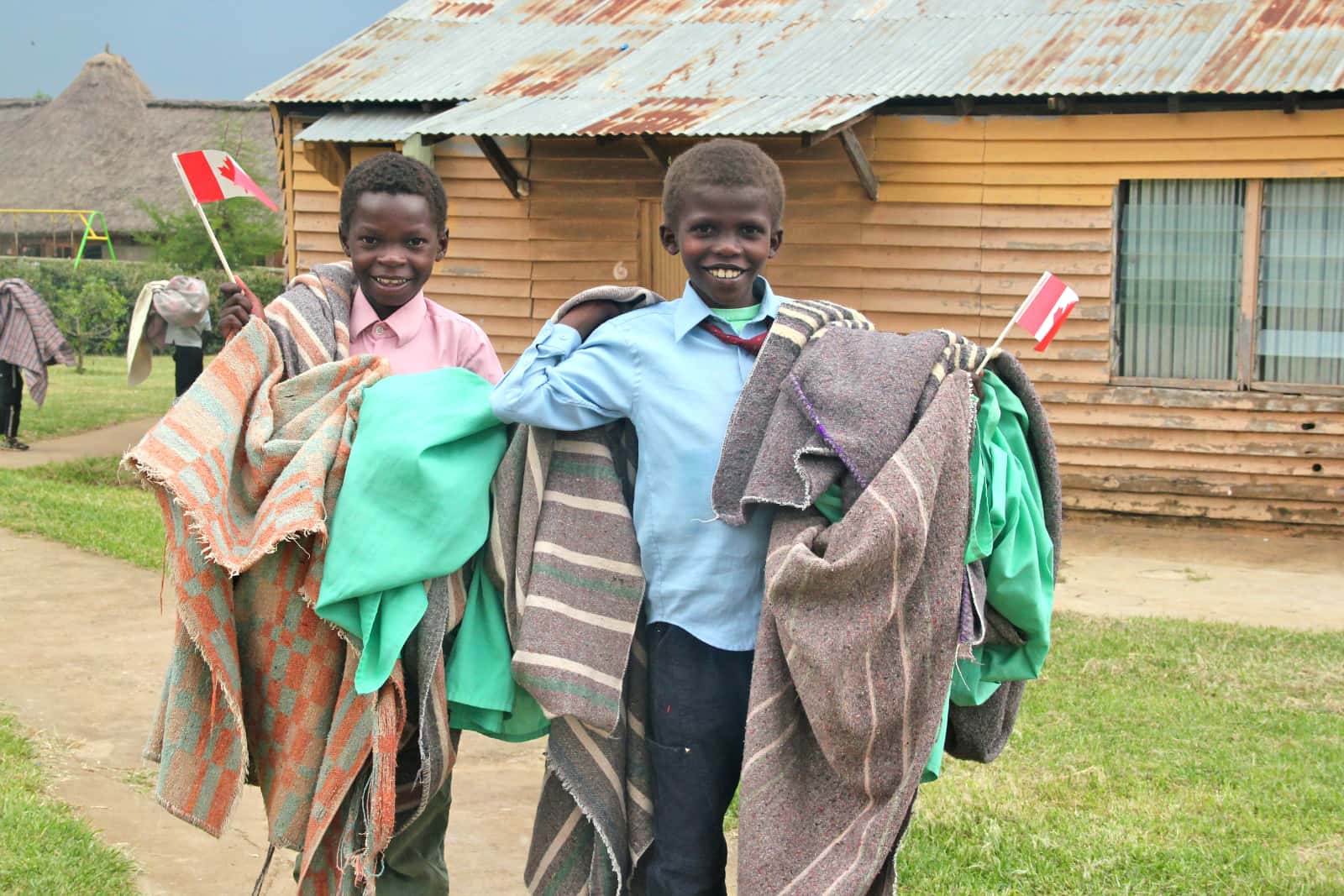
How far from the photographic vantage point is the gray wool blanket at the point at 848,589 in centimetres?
208

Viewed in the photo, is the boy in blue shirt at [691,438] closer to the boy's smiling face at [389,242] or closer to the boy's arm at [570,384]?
the boy's arm at [570,384]

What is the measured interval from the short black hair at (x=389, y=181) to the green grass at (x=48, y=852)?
5.91ft

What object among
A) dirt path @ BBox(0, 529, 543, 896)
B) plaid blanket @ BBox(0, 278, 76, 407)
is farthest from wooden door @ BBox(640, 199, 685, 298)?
plaid blanket @ BBox(0, 278, 76, 407)

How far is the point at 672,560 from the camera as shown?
2398 millimetres

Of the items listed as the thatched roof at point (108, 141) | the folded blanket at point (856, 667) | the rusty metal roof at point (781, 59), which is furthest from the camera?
the thatched roof at point (108, 141)

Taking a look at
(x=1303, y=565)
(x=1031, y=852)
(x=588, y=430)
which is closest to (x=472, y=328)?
(x=588, y=430)

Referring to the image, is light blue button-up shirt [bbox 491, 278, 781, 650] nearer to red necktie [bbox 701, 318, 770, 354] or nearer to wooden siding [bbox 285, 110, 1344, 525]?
red necktie [bbox 701, 318, 770, 354]

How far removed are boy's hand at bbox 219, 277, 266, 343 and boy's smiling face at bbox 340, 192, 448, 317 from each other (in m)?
0.21

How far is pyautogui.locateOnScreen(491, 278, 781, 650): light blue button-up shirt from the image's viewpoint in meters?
Answer: 2.35

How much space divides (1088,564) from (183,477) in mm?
6546

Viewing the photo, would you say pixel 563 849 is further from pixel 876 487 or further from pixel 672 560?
pixel 876 487

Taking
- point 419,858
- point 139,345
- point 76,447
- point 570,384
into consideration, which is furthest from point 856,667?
point 76,447

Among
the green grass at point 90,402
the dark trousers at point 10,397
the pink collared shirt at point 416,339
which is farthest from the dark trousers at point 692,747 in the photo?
the green grass at point 90,402

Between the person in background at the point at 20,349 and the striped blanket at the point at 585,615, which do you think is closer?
the striped blanket at the point at 585,615
